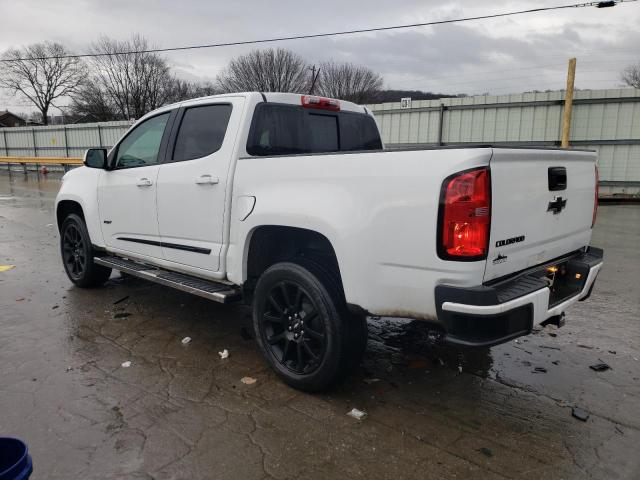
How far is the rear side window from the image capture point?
3.91 metres

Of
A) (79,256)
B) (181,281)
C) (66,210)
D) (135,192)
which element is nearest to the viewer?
(181,281)

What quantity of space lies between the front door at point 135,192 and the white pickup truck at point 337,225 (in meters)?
0.02

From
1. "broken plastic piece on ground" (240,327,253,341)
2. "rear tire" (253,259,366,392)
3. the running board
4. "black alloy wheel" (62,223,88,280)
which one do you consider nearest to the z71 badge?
"rear tire" (253,259,366,392)

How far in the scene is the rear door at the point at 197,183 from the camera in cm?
375

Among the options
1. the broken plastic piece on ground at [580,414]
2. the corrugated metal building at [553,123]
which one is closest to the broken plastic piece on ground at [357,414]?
the broken plastic piece on ground at [580,414]

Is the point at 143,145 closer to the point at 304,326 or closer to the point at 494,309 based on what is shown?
the point at 304,326

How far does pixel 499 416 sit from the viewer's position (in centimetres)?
306

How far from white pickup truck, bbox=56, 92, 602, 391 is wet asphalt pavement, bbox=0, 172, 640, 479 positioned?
473 millimetres

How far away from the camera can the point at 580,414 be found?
10.1 feet

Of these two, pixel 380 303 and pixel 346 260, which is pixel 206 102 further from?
pixel 380 303

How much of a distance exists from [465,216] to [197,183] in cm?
225

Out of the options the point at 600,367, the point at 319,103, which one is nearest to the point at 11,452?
the point at 319,103

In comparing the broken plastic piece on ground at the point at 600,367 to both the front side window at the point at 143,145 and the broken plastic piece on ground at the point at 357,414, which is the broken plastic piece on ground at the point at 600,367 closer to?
the broken plastic piece on ground at the point at 357,414

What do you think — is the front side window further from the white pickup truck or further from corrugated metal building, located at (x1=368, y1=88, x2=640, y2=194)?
corrugated metal building, located at (x1=368, y1=88, x2=640, y2=194)
